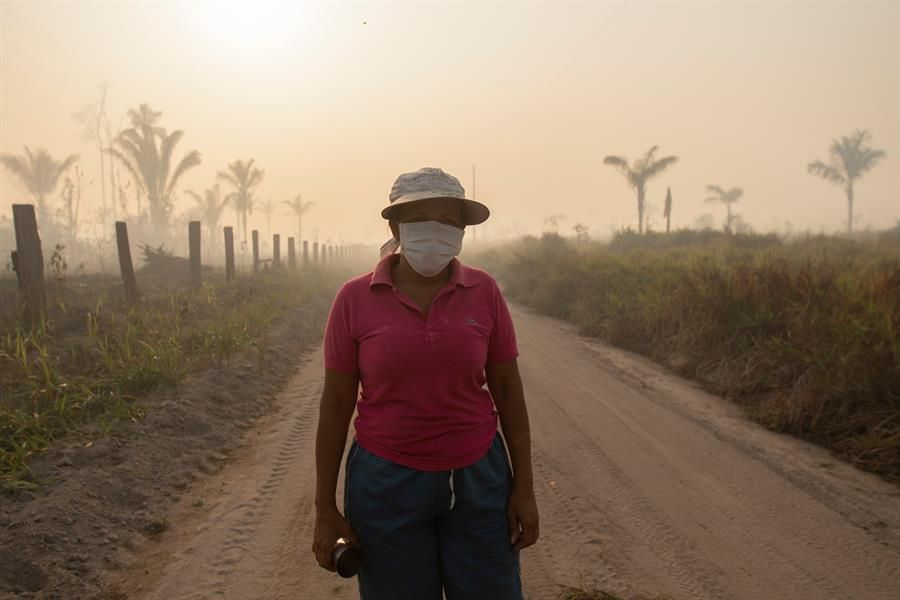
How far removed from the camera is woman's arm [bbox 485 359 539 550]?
1.72m

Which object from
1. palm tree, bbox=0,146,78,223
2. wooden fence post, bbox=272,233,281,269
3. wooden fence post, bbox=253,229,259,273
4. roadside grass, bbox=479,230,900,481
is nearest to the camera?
roadside grass, bbox=479,230,900,481

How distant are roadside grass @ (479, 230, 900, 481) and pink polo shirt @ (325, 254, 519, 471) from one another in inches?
154

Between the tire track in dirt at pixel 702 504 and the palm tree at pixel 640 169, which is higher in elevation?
the palm tree at pixel 640 169

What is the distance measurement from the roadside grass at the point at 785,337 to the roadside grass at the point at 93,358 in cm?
573

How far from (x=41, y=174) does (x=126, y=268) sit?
32909mm

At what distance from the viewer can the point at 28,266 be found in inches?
253

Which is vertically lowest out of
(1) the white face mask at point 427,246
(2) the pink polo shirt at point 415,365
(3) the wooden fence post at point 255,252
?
(2) the pink polo shirt at point 415,365

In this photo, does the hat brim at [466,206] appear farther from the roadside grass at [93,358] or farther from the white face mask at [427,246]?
the roadside grass at [93,358]

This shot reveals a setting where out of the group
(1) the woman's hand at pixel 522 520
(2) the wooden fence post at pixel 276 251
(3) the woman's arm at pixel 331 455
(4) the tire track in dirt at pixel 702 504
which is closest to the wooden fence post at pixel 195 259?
(4) the tire track in dirt at pixel 702 504

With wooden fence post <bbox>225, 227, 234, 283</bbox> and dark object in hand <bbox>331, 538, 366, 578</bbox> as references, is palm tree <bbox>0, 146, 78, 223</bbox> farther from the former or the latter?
dark object in hand <bbox>331, 538, 366, 578</bbox>

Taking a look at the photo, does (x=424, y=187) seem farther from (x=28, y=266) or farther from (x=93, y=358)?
(x=28, y=266)

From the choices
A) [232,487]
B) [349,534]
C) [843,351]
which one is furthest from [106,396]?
[843,351]

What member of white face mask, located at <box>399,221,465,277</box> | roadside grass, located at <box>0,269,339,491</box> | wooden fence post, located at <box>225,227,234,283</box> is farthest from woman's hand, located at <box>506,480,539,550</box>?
wooden fence post, located at <box>225,227,234,283</box>

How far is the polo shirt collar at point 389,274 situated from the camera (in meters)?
1.70
